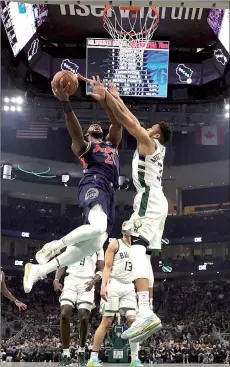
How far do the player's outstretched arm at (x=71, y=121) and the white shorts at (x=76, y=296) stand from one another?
7.18ft

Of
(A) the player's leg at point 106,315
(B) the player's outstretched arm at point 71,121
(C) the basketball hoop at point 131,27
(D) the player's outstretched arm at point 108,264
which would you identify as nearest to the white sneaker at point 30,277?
(D) the player's outstretched arm at point 108,264

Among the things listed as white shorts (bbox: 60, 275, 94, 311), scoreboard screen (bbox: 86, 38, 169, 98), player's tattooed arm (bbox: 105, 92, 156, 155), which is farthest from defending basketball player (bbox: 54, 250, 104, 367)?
scoreboard screen (bbox: 86, 38, 169, 98)

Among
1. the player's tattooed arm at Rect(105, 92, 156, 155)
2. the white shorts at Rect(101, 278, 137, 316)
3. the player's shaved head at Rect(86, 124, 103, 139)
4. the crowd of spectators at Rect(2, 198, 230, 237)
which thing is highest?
the crowd of spectators at Rect(2, 198, 230, 237)

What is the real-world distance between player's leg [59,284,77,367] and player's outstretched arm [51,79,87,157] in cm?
220

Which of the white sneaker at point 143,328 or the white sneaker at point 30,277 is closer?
the white sneaker at point 143,328

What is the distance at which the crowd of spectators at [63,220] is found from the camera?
82.3ft

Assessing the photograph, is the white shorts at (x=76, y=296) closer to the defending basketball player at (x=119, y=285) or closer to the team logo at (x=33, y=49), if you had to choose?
the defending basketball player at (x=119, y=285)

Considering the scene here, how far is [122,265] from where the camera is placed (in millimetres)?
7613

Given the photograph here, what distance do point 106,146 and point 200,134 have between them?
726 inches

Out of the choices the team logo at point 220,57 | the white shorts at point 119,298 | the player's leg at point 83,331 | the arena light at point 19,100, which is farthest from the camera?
the arena light at point 19,100

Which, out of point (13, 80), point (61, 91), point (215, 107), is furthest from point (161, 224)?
point (215, 107)

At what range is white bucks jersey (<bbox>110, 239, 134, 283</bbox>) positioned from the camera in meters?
7.58

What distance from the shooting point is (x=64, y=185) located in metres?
25.4

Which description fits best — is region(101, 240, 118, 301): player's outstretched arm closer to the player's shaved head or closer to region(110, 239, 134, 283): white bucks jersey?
region(110, 239, 134, 283): white bucks jersey
